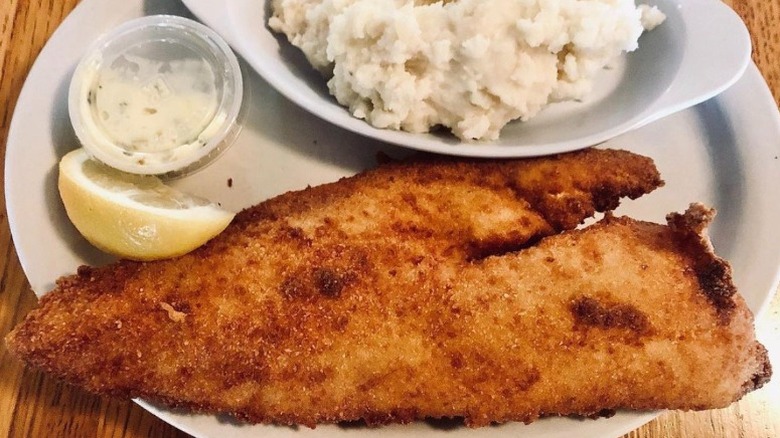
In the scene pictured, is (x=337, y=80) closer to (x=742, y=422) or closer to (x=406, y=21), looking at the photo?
(x=406, y=21)

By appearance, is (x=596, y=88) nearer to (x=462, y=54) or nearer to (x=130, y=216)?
(x=462, y=54)

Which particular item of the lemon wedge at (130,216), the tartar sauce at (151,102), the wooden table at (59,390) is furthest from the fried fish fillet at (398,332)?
the tartar sauce at (151,102)

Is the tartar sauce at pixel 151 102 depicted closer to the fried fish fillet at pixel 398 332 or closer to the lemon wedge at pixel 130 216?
the lemon wedge at pixel 130 216

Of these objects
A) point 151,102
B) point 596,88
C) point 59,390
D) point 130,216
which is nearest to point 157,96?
point 151,102

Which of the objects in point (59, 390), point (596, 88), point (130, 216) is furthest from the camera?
point (596, 88)

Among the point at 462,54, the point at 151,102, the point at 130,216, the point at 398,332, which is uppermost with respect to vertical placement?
the point at 462,54

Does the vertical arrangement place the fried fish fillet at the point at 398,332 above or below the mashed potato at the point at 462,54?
below

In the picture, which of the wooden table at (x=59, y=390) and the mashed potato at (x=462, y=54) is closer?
the mashed potato at (x=462, y=54)
